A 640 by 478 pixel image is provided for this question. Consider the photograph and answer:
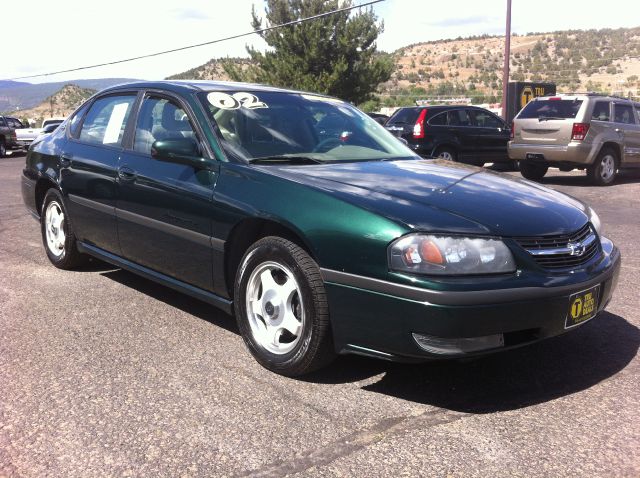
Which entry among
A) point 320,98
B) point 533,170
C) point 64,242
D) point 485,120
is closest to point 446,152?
point 485,120

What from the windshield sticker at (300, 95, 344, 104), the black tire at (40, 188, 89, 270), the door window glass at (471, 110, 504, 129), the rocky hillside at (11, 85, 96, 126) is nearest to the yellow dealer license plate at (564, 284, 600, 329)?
the windshield sticker at (300, 95, 344, 104)

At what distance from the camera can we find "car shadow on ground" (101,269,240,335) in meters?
4.44

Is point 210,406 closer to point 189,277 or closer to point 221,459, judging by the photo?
point 221,459

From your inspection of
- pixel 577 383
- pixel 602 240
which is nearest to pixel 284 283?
pixel 577 383

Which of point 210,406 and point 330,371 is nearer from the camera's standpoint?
point 210,406

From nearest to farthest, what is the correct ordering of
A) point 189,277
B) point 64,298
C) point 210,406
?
1. point 210,406
2. point 189,277
3. point 64,298

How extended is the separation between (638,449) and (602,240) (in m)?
1.42

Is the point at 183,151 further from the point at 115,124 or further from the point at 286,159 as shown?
the point at 115,124

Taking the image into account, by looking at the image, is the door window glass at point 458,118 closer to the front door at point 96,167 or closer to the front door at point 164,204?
the front door at point 96,167

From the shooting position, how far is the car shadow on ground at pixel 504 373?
3.28 m

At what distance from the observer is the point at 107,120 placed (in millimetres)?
5098

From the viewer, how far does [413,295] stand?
9.63 ft

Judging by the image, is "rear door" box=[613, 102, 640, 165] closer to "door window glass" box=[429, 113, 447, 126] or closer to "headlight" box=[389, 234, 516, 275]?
"door window glass" box=[429, 113, 447, 126]

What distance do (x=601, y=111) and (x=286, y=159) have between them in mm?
10649
